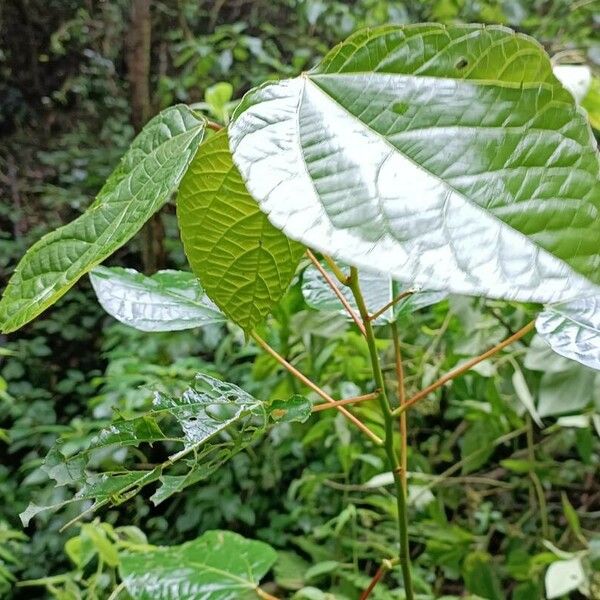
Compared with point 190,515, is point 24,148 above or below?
above

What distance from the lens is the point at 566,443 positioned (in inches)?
37.8

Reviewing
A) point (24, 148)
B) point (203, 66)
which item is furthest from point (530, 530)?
point (24, 148)

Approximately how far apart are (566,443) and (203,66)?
63.6 inches

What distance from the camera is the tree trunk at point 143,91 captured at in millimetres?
1962

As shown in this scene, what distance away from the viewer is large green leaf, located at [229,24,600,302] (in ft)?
0.51

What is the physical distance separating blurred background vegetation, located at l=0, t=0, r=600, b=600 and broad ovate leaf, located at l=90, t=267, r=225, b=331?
0.15 ft

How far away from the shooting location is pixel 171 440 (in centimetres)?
27

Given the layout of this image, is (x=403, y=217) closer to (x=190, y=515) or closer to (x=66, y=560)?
(x=190, y=515)

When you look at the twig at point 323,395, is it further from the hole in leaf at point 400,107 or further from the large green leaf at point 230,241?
the hole in leaf at point 400,107

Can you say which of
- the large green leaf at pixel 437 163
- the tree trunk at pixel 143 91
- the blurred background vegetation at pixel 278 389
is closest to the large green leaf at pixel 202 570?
the blurred background vegetation at pixel 278 389

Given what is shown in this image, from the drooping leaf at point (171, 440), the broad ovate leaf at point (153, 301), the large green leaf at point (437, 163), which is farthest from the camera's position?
the broad ovate leaf at point (153, 301)

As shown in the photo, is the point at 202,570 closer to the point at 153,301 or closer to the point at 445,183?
the point at 153,301

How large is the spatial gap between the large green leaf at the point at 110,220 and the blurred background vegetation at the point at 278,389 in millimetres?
81

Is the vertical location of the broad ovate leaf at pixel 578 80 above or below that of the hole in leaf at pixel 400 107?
below
